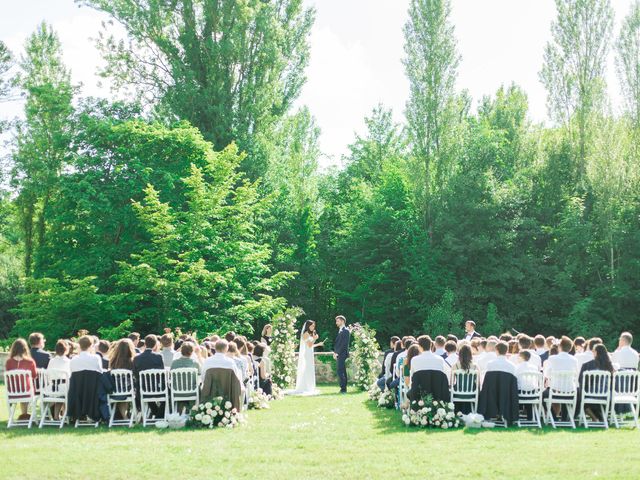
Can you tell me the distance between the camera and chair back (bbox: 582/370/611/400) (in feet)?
40.0

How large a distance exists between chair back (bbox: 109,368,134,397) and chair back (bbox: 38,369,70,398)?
2.50 ft

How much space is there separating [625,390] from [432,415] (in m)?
3.31

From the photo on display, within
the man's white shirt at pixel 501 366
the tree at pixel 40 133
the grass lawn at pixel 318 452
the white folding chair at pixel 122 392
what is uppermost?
the tree at pixel 40 133

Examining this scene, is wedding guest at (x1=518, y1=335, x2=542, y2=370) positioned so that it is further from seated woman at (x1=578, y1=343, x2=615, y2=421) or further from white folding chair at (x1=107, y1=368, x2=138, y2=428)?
white folding chair at (x1=107, y1=368, x2=138, y2=428)

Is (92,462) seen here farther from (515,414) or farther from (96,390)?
(515,414)

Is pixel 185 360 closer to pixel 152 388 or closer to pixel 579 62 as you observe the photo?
pixel 152 388

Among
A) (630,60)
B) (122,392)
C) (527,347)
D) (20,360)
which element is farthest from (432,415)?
(630,60)

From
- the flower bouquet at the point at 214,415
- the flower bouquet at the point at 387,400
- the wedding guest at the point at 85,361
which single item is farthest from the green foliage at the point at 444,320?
the wedding guest at the point at 85,361

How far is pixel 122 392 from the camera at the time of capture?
40.9 feet

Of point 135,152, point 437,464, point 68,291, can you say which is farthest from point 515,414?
point 135,152

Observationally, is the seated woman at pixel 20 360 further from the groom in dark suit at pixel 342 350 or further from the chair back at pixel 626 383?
the chair back at pixel 626 383

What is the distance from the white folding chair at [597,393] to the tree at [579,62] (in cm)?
2178

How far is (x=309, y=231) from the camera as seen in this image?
38.0m

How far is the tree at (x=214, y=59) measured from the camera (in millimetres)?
30172
